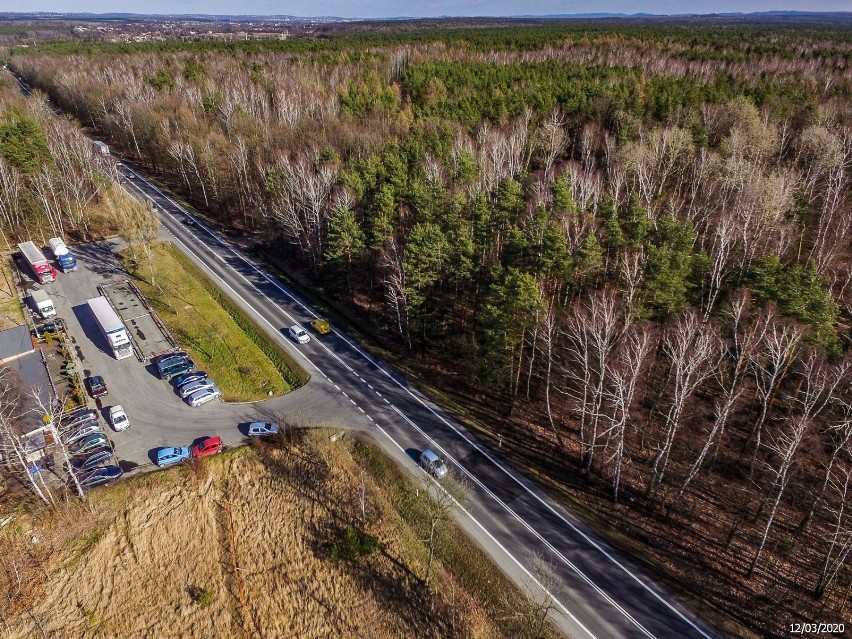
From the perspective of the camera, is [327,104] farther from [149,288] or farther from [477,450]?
[477,450]

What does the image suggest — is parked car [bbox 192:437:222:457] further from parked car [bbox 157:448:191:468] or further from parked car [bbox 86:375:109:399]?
parked car [bbox 86:375:109:399]

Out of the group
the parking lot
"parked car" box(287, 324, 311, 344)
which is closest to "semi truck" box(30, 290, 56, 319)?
the parking lot

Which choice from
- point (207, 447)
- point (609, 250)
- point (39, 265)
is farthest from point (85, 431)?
point (609, 250)

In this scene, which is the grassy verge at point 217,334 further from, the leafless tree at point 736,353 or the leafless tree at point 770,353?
the leafless tree at point 770,353

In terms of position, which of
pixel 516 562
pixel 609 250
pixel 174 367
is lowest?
Answer: pixel 516 562

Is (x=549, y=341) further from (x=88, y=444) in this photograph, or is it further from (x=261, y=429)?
(x=88, y=444)

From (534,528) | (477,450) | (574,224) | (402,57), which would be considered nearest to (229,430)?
(477,450)
